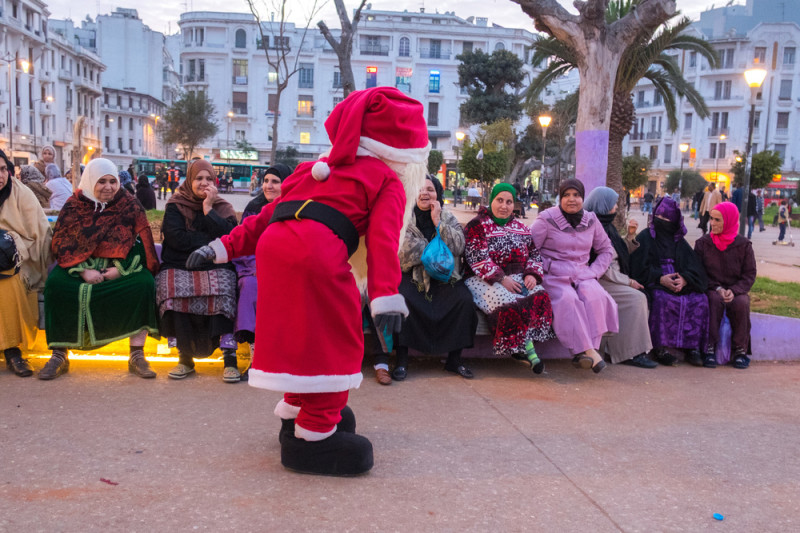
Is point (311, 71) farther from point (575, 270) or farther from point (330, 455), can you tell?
point (330, 455)

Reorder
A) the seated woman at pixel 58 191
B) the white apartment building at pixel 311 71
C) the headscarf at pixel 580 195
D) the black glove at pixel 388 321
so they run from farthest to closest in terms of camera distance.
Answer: the white apartment building at pixel 311 71
the seated woman at pixel 58 191
the headscarf at pixel 580 195
the black glove at pixel 388 321

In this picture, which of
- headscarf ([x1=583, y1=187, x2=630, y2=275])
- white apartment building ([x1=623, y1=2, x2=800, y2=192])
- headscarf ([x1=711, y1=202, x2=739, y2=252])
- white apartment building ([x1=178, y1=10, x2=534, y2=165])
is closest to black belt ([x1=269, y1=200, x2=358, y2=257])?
headscarf ([x1=583, y1=187, x2=630, y2=275])

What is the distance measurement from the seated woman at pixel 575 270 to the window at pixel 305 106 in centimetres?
6081

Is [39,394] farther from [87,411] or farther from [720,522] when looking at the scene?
[720,522]

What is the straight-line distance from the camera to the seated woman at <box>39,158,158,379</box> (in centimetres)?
494

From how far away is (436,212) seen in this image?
5.50m

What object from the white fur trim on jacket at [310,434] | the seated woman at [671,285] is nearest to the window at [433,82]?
the seated woman at [671,285]

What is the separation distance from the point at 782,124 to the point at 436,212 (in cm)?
6677

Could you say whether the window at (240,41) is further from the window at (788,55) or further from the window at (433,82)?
the window at (788,55)

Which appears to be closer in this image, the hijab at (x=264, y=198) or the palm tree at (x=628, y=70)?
the hijab at (x=264, y=198)

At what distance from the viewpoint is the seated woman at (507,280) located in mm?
5375

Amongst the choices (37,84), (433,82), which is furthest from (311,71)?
(37,84)

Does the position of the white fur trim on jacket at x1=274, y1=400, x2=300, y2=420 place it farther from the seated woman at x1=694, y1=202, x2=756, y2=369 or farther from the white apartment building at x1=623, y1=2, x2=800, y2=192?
the white apartment building at x1=623, y1=2, x2=800, y2=192

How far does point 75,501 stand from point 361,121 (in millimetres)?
2093
